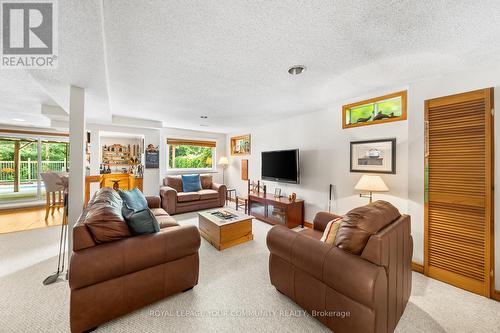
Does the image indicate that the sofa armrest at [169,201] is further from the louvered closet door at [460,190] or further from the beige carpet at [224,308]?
the louvered closet door at [460,190]

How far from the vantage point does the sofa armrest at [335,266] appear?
1.21 metres

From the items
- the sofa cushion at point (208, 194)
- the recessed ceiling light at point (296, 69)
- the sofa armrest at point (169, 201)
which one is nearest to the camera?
the recessed ceiling light at point (296, 69)

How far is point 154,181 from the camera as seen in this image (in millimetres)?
5441

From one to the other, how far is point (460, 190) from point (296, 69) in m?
2.28

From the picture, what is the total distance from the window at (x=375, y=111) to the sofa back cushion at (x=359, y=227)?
6.39ft

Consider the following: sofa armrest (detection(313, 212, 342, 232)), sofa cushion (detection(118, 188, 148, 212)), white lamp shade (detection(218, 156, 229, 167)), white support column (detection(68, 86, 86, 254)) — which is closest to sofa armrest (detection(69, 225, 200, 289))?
sofa cushion (detection(118, 188, 148, 212))

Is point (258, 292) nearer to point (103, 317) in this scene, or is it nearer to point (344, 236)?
point (344, 236)

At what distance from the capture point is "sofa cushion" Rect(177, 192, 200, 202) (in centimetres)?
477

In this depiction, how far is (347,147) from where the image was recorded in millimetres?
3336

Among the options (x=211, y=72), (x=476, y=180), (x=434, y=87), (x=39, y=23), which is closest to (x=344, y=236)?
(x=476, y=180)

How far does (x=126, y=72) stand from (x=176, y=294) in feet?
8.17

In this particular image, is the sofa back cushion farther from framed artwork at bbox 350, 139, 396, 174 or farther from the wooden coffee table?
the wooden coffee table

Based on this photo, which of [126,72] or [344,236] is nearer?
[344,236]

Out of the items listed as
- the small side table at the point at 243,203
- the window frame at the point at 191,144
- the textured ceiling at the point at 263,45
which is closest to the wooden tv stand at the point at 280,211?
the small side table at the point at 243,203
